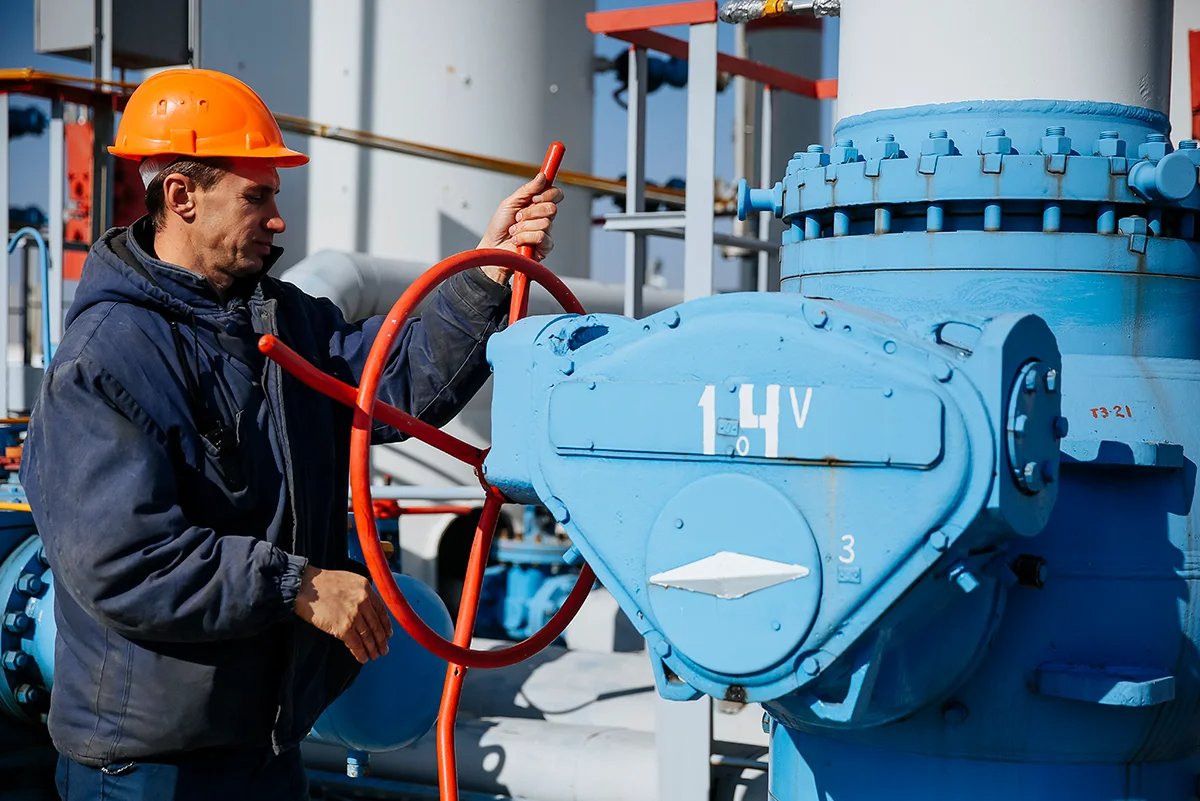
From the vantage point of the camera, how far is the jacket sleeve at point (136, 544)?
1.84 meters

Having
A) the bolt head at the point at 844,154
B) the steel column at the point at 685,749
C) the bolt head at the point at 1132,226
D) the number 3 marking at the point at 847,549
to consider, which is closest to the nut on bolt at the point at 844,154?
the bolt head at the point at 844,154

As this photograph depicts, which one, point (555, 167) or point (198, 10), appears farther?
point (198, 10)

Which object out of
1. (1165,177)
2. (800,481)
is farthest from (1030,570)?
(1165,177)

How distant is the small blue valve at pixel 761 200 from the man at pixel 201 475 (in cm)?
30

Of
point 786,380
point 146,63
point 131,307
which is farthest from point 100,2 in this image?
point 786,380

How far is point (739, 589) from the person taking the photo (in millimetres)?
1581

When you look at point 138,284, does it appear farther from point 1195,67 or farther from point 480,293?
point 1195,67

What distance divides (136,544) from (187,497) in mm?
151

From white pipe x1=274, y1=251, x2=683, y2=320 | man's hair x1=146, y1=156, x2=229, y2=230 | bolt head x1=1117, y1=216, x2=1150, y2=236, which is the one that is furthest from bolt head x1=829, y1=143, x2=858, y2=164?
white pipe x1=274, y1=251, x2=683, y2=320

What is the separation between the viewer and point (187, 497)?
1979 millimetres

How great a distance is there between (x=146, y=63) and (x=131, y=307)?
3.21 m

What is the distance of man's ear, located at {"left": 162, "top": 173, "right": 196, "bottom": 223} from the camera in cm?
208

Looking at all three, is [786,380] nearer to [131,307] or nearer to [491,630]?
[131,307]

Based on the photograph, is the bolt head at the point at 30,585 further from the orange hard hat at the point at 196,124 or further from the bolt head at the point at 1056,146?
the bolt head at the point at 1056,146
